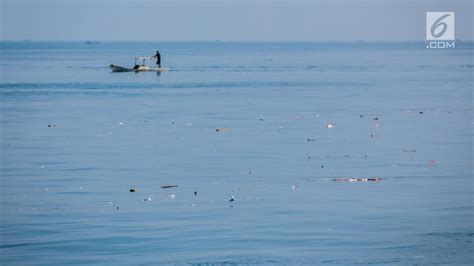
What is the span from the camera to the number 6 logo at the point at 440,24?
68875mm

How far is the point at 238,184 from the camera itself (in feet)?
77.0

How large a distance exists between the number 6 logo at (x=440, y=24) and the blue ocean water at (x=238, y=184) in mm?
22896

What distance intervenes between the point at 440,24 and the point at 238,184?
56.2 metres

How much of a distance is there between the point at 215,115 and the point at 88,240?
24.1 meters

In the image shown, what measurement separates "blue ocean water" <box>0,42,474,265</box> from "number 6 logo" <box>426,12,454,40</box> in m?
22.9

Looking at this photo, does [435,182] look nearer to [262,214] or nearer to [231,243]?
[262,214]

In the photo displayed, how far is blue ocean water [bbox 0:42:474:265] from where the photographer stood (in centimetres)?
1753

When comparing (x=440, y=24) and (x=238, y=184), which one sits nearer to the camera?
(x=238, y=184)

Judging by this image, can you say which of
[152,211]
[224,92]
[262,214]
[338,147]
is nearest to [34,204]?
[152,211]

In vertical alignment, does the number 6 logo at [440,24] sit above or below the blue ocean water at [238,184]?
above
